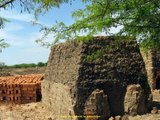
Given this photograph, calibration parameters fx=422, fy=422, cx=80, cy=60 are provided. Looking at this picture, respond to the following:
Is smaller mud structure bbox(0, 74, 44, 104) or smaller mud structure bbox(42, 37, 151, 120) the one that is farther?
smaller mud structure bbox(0, 74, 44, 104)

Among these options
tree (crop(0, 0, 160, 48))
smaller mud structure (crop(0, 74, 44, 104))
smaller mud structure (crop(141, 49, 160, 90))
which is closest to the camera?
tree (crop(0, 0, 160, 48))

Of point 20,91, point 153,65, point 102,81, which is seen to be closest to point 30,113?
point 20,91

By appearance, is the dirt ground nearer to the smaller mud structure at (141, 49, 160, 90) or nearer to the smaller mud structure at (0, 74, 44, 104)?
the smaller mud structure at (0, 74, 44, 104)

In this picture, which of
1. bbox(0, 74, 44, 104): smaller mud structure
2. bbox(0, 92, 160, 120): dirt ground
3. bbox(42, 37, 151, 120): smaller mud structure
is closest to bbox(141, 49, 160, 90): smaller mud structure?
bbox(0, 92, 160, 120): dirt ground

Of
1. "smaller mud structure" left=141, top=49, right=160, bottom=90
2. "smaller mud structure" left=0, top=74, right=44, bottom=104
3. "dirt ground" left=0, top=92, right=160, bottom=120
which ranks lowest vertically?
"dirt ground" left=0, top=92, right=160, bottom=120

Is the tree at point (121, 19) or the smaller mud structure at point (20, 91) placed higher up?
the tree at point (121, 19)

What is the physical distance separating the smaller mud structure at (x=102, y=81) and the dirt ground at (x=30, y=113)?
0.72 meters

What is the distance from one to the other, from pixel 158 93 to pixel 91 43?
8.19 m

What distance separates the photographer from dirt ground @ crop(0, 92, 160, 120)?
15616mm

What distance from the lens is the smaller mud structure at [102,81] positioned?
15.1 metres

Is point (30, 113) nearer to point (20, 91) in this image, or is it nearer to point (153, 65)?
point (20, 91)

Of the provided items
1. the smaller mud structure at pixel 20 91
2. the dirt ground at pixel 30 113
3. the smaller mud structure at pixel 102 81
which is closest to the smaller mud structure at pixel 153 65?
the dirt ground at pixel 30 113

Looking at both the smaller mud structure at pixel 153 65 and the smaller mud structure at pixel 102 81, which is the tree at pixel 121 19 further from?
the smaller mud structure at pixel 153 65

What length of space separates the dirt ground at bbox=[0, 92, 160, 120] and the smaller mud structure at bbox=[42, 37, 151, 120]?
0.72 meters
